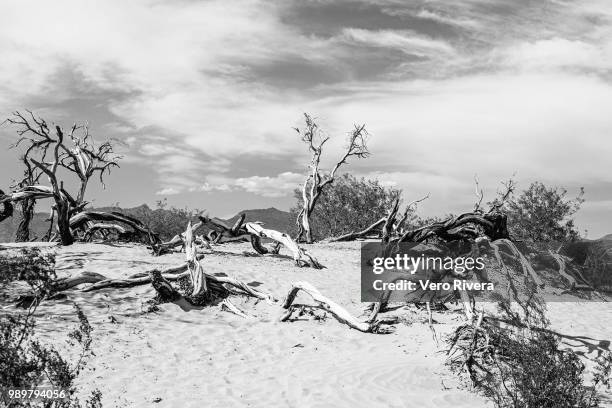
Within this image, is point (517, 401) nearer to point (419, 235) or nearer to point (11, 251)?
point (419, 235)

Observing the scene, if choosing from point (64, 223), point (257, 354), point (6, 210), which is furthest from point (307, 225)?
point (257, 354)

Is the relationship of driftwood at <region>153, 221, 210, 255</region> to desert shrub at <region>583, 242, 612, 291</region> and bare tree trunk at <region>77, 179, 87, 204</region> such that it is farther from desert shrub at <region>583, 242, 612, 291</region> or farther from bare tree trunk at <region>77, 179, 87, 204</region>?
desert shrub at <region>583, 242, 612, 291</region>

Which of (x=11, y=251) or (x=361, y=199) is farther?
(x=361, y=199)

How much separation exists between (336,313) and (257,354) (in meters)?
2.66

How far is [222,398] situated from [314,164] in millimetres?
23773

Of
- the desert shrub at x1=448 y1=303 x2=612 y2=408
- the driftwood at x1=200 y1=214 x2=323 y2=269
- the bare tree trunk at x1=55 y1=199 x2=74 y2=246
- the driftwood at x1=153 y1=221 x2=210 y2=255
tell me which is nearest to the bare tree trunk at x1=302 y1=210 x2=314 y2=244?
the driftwood at x1=200 y1=214 x2=323 y2=269

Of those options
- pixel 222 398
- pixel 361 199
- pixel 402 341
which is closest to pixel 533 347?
pixel 402 341

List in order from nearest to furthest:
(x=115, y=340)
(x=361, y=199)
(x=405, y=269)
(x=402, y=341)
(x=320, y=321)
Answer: (x=115, y=340) → (x=402, y=341) → (x=320, y=321) → (x=405, y=269) → (x=361, y=199)

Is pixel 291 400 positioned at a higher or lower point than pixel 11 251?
lower

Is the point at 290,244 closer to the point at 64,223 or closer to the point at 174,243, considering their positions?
the point at 174,243

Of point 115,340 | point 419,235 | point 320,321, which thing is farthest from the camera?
point 419,235

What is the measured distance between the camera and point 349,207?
43031mm

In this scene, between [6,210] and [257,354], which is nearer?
[257,354]

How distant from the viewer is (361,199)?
139 feet
